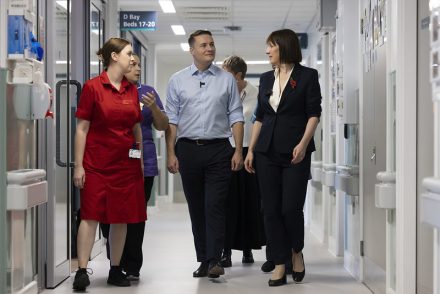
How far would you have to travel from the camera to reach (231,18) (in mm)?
11008

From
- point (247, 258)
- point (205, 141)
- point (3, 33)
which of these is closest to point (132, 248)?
point (205, 141)

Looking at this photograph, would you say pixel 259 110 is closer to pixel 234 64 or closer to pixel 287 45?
pixel 287 45

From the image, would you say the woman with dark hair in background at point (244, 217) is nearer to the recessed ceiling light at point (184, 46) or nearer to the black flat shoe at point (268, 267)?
the black flat shoe at point (268, 267)

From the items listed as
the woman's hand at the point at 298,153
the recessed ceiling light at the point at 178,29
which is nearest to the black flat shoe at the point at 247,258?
the woman's hand at the point at 298,153

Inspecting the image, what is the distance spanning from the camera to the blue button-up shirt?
5.06 metres

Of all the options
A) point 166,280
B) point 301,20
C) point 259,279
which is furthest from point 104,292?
point 301,20

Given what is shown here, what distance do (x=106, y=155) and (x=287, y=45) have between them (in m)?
1.31

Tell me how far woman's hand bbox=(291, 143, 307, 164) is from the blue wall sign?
16.7 ft

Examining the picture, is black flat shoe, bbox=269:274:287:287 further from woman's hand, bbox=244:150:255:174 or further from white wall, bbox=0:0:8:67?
white wall, bbox=0:0:8:67

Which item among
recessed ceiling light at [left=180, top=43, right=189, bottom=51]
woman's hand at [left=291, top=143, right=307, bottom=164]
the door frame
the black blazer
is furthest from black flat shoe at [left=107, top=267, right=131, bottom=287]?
recessed ceiling light at [left=180, top=43, right=189, bottom=51]

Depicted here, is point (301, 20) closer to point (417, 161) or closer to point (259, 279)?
point (259, 279)

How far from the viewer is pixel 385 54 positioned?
440 centimetres

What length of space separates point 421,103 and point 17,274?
2.20 meters

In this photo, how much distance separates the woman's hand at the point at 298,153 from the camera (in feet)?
15.4
